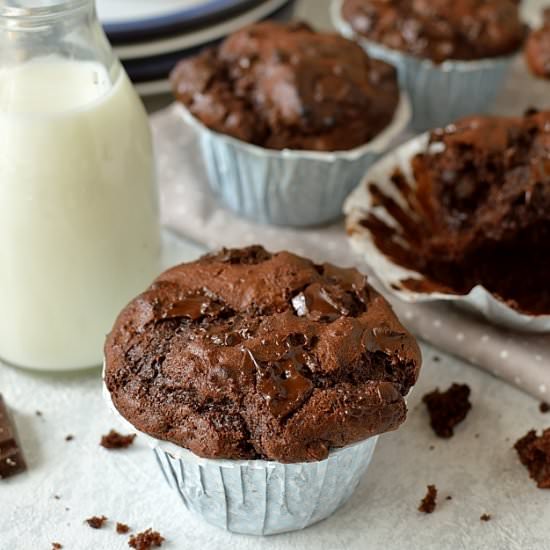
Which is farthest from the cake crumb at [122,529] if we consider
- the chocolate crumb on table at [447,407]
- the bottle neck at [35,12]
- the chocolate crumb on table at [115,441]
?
the bottle neck at [35,12]

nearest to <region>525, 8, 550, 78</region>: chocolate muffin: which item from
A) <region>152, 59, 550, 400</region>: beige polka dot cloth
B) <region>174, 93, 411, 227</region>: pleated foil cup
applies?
<region>152, 59, 550, 400</region>: beige polka dot cloth

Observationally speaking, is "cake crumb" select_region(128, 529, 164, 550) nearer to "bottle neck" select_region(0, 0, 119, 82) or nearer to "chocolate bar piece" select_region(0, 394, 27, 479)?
"chocolate bar piece" select_region(0, 394, 27, 479)

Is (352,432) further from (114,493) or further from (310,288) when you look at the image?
(114,493)

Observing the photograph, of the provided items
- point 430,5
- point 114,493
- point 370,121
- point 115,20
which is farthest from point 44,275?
point 430,5

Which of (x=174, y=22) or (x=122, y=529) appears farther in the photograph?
(x=174, y=22)

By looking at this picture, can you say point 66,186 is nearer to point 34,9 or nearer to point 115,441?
point 34,9

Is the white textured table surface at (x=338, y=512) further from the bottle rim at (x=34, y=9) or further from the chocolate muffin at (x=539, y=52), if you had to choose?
the chocolate muffin at (x=539, y=52)

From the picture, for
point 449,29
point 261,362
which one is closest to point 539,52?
point 449,29
